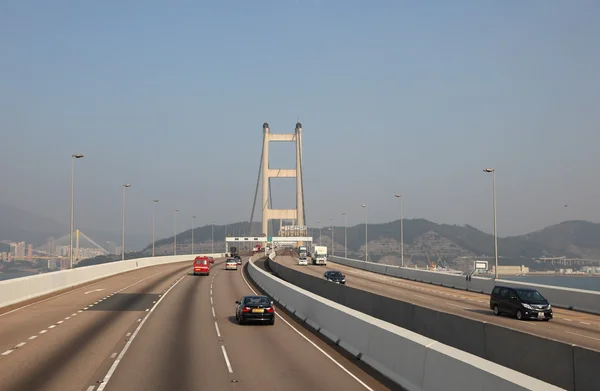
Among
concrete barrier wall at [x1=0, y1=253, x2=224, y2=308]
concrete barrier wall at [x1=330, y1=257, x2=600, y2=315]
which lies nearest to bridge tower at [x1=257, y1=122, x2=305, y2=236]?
concrete barrier wall at [x1=330, y1=257, x2=600, y2=315]

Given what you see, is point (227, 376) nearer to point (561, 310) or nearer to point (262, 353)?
point (262, 353)

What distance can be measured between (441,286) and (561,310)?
2067 cm

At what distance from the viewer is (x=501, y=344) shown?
13.6 meters

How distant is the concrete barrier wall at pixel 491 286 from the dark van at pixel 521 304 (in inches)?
207

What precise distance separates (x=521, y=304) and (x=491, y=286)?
56.4 ft

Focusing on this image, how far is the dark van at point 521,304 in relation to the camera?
3116 cm

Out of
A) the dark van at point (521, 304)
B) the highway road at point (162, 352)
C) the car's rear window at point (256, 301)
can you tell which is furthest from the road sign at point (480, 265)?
the car's rear window at point (256, 301)

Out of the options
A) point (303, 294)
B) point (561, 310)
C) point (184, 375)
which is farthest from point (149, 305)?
point (561, 310)

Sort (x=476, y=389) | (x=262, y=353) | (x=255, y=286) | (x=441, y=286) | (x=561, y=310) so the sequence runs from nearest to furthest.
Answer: (x=476, y=389)
(x=262, y=353)
(x=561, y=310)
(x=255, y=286)
(x=441, y=286)

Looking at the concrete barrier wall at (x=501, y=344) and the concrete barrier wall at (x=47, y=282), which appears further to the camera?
the concrete barrier wall at (x=47, y=282)

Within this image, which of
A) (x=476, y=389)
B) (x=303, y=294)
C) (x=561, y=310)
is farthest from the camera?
(x=561, y=310)

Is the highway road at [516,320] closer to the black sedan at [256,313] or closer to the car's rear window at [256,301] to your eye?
the black sedan at [256,313]

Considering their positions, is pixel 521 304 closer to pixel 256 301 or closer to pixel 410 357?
pixel 256 301

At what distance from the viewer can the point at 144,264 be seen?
87125 millimetres
